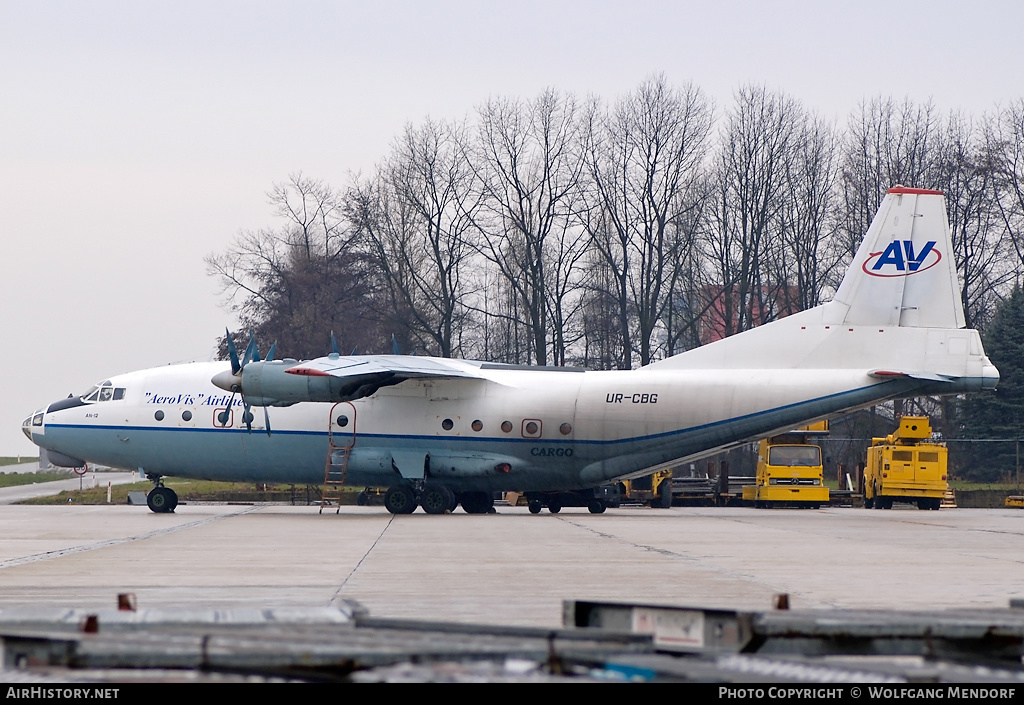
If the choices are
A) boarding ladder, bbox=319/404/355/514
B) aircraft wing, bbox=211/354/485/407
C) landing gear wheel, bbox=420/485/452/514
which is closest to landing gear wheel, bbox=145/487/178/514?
aircraft wing, bbox=211/354/485/407

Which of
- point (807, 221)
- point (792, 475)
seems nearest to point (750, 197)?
point (807, 221)

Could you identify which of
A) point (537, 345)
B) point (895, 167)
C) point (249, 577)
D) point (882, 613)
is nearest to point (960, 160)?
point (895, 167)

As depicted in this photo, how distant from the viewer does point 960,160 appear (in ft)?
184

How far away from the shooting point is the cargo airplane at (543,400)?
1071 inches

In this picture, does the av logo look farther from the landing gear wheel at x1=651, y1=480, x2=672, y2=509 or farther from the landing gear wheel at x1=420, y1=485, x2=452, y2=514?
the landing gear wheel at x1=651, y1=480, x2=672, y2=509

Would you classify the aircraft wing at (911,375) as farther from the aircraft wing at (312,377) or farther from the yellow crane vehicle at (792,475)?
the yellow crane vehicle at (792,475)

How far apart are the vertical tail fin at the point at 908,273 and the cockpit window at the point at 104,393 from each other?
707 inches

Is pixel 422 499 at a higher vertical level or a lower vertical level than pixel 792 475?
lower

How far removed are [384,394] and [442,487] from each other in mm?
2710

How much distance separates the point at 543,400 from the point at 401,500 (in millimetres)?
4450

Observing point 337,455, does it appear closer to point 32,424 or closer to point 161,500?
point 161,500

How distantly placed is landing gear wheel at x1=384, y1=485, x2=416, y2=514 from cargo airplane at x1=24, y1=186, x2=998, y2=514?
4cm

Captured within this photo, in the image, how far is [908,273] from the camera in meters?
27.8
